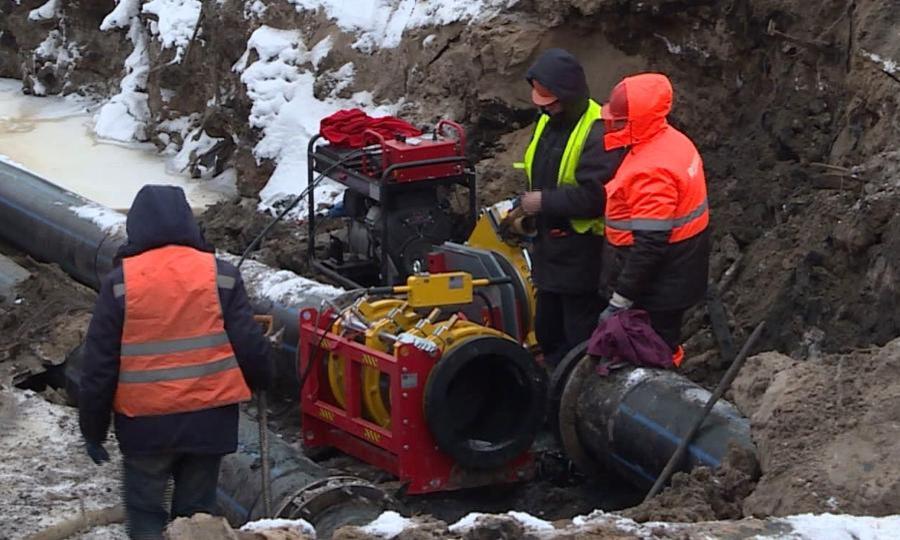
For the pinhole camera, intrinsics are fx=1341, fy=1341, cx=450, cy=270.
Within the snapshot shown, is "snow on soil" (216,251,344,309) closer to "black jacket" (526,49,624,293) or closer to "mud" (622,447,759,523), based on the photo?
"black jacket" (526,49,624,293)

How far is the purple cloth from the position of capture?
5.67 metres

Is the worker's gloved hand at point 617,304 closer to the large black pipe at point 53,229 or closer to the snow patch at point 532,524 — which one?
the snow patch at point 532,524


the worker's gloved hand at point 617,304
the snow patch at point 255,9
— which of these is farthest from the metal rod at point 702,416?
the snow patch at point 255,9

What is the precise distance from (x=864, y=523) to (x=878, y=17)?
15.3ft

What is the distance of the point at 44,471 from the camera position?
6199mm

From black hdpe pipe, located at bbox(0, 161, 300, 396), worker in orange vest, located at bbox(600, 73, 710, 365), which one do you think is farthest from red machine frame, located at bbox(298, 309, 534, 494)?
black hdpe pipe, located at bbox(0, 161, 300, 396)

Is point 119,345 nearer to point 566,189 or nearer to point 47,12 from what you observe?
point 566,189

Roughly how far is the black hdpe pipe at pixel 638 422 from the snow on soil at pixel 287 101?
5.62m

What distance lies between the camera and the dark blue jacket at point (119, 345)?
448cm

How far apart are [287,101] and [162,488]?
7.41m

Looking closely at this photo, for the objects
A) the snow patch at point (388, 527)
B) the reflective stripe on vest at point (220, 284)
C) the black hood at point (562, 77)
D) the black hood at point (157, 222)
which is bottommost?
the snow patch at point (388, 527)

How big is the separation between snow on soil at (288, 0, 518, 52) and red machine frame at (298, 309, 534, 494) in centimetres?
474

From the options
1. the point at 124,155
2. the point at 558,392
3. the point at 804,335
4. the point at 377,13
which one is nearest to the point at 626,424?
the point at 558,392

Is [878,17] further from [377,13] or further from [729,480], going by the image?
[377,13]
